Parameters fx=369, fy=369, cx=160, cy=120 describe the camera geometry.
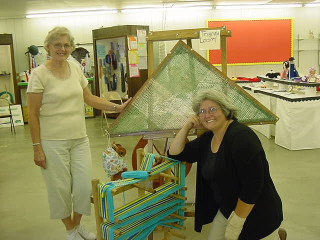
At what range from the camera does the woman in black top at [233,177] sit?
6.39 feet

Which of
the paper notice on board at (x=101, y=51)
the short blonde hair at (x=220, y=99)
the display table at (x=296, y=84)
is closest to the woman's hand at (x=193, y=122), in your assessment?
the short blonde hair at (x=220, y=99)

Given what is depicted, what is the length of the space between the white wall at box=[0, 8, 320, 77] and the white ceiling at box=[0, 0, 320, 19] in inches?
18.6

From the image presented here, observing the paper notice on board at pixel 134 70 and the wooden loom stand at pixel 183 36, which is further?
the paper notice on board at pixel 134 70

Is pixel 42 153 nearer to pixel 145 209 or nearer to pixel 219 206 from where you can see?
pixel 145 209

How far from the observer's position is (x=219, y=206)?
2207 millimetres

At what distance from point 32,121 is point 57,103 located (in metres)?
0.20

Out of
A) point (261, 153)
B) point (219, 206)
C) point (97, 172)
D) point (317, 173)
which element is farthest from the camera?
point (97, 172)

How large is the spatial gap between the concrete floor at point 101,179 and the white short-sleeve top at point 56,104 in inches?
41.2

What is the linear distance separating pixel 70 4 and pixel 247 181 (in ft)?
24.2

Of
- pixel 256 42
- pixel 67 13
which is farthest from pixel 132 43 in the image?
pixel 256 42

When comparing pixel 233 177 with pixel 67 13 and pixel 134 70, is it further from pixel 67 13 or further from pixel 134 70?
pixel 67 13

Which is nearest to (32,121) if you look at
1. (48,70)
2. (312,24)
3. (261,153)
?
(48,70)

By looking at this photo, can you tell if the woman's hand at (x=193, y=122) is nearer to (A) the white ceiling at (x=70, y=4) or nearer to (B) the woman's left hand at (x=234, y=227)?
(B) the woman's left hand at (x=234, y=227)

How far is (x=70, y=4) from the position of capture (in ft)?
27.1
